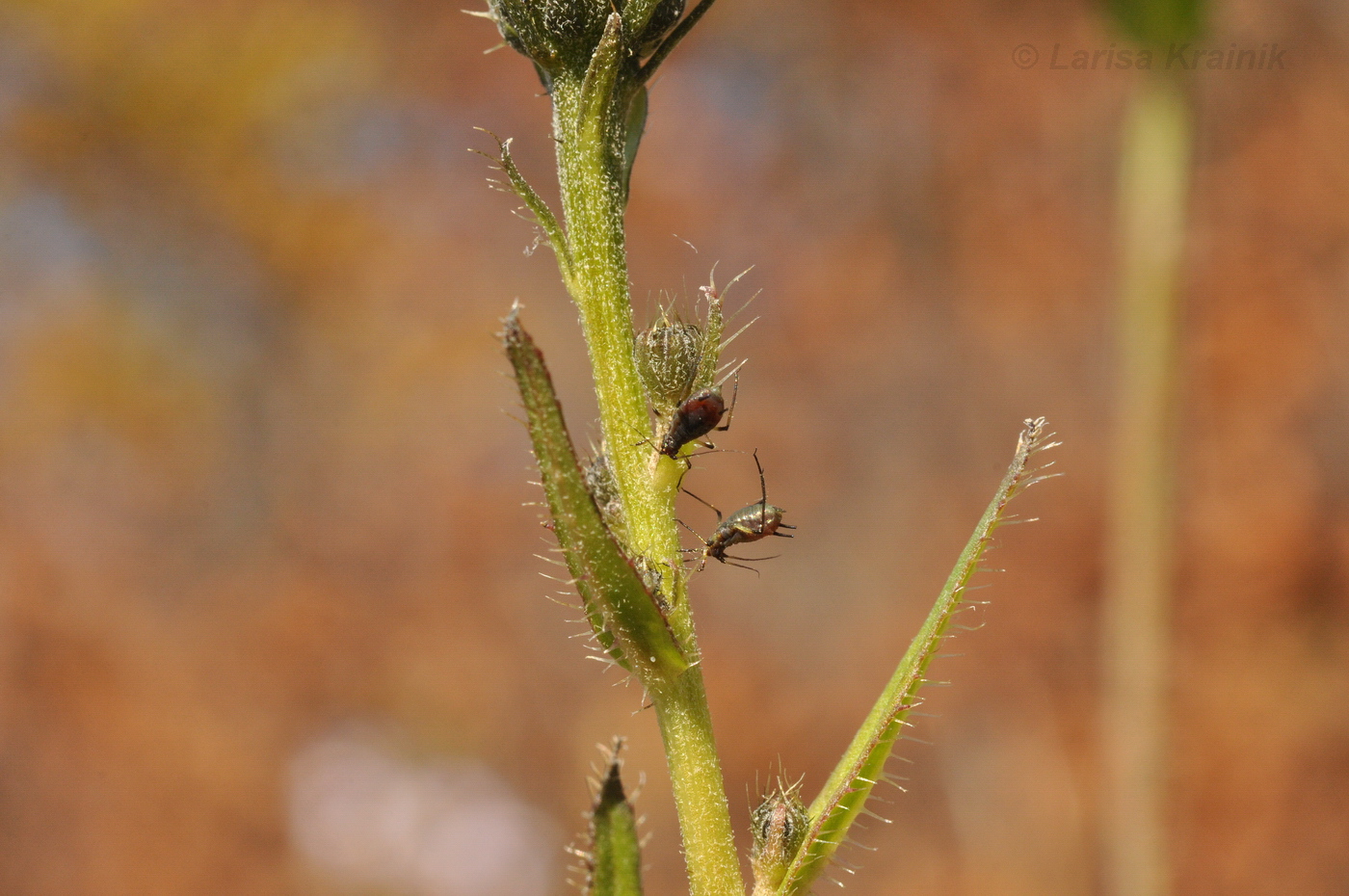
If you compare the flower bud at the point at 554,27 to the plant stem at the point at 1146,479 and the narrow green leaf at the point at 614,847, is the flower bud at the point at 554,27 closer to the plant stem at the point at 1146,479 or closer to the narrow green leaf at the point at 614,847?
the narrow green leaf at the point at 614,847

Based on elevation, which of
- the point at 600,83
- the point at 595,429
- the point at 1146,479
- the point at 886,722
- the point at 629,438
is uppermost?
the point at 595,429

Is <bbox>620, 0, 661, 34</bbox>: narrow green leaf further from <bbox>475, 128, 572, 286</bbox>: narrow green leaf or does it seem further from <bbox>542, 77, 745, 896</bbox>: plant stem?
<bbox>475, 128, 572, 286</bbox>: narrow green leaf

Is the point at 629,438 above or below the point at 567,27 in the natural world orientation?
below

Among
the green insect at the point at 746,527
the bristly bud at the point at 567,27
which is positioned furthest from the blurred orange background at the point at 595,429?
the bristly bud at the point at 567,27

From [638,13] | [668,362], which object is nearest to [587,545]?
[668,362]

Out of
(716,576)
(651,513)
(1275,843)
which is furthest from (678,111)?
(651,513)

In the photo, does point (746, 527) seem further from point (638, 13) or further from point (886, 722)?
point (638, 13)
